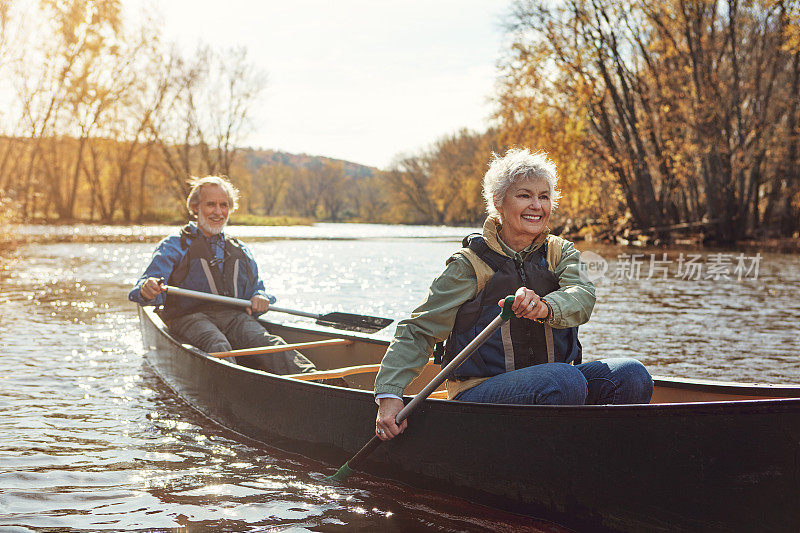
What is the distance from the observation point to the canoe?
2.60 m

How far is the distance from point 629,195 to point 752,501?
22.6 m

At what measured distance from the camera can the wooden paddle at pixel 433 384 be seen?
283 centimetres

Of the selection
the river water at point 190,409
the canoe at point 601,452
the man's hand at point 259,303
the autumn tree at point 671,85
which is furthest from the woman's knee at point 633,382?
the autumn tree at point 671,85

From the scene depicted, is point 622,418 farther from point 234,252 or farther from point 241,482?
point 234,252

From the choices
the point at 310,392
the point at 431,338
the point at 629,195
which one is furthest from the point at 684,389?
the point at 629,195

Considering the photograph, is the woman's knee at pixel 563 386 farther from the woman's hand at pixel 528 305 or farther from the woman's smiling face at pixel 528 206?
the woman's smiling face at pixel 528 206

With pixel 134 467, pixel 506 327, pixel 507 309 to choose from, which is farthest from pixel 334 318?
pixel 507 309

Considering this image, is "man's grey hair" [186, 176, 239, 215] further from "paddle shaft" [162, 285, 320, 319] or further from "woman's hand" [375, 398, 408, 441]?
"woman's hand" [375, 398, 408, 441]

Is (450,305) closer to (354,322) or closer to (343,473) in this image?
(343,473)

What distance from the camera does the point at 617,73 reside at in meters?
21.9

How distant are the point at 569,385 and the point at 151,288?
3.40 m

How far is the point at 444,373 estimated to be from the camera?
310cm

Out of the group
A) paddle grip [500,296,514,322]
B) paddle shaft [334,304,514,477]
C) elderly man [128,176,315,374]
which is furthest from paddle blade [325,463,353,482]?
elderly man [128,176,315,374]

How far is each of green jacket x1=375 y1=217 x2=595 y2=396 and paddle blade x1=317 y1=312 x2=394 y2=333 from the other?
2.51 meters
